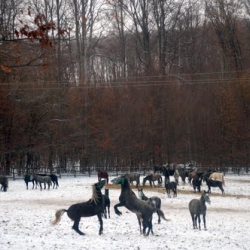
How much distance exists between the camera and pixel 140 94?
1922 inches

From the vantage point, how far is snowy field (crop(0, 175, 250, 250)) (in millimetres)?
12180

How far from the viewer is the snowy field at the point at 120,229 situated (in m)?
12.2

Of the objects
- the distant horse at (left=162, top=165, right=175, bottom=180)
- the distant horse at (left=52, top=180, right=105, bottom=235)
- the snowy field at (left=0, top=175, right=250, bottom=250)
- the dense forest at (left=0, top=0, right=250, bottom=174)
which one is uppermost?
the dense forest at (left=0, top=0, right=250, bottom=174)

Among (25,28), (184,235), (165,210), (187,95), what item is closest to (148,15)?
(187,95)

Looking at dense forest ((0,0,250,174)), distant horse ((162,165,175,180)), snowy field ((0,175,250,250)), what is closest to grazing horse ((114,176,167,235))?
snowy field ((0,175,250,250))

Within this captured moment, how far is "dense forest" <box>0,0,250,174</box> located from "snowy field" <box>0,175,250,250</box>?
20089 millimetres

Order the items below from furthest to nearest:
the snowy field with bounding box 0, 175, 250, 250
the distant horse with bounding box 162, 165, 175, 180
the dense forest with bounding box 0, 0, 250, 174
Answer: the dense forest with bounding box 0, 0, 250, 174, the distant horse with bounding box 162, 165, 175, 180, the snowy field with bounding box 0, 175, 250, 250

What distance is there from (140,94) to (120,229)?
114ft

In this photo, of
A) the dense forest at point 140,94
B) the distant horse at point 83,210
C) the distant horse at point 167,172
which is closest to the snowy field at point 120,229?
the distant horse at point 83,210

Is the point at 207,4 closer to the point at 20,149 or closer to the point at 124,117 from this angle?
the point at 124,117

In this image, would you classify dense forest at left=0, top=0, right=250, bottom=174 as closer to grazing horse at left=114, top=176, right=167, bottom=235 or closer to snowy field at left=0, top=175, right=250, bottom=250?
snowy field at left=0, top=175, right=250, bottom=250

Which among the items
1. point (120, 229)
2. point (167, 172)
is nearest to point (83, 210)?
point (120, 229)

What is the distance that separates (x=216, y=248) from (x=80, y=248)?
3.46 metres

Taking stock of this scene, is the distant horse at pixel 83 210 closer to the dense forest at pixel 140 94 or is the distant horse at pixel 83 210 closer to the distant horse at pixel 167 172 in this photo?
the distant horse at pixel 167 172
